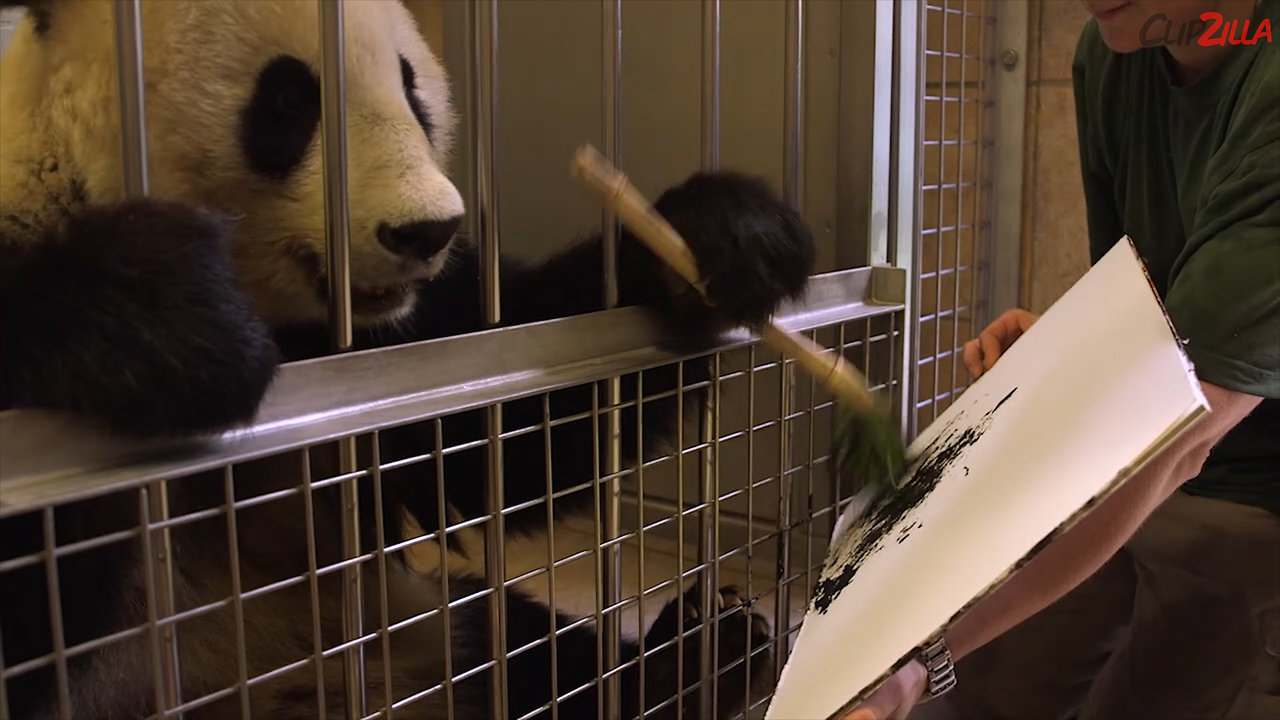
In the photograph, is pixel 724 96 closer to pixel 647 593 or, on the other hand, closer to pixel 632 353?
pixel 632 353

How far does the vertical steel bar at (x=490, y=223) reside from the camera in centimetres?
81

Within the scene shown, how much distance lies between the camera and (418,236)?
2.70 feet

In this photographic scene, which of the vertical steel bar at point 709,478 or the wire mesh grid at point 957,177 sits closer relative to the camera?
the vertical steel bar at point 709,478

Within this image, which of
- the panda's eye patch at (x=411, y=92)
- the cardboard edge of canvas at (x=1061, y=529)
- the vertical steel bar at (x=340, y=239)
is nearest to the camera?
the cardboard edge of canvas at (x=1061, y=529)

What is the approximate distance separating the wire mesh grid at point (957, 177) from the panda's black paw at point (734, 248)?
2.34 feet

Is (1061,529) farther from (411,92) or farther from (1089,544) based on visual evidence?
(411,92)

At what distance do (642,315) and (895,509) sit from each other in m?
0.28

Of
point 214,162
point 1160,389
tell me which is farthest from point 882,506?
point 214,162

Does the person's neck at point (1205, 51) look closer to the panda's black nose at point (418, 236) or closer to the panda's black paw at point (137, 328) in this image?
the panda's black nose at point (418, 236)

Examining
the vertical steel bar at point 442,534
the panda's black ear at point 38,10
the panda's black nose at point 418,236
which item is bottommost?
the vertical steel bar at point 442,534

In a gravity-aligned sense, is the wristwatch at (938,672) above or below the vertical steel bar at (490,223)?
below

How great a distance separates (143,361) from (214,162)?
1.23 feet

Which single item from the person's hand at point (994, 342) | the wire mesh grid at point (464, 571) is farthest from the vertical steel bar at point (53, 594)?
the person's hand at point (994, 342)

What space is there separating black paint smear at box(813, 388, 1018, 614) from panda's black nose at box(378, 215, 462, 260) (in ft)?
1.22
